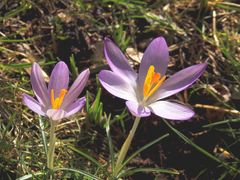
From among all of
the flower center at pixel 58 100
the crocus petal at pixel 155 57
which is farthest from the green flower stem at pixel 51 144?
the crocus petal at pixel 155 57

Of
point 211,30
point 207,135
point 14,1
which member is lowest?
point 207,135

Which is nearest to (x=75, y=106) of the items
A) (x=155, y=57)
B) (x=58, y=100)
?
(x=58, y=100)

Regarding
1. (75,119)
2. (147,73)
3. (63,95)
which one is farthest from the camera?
(75,119)

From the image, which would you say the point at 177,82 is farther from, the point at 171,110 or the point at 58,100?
the point at 58,100

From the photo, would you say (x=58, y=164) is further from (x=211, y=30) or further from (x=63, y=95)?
(x=211, y=30)

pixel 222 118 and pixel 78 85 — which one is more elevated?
pixel 78 85

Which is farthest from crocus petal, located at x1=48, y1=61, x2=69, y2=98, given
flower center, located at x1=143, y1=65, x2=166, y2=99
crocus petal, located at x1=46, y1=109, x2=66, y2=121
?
flower center, located at x1=143, y1=65, x2=166, y2=99

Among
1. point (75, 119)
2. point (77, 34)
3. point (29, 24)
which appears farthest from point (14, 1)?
point (75, 119)
